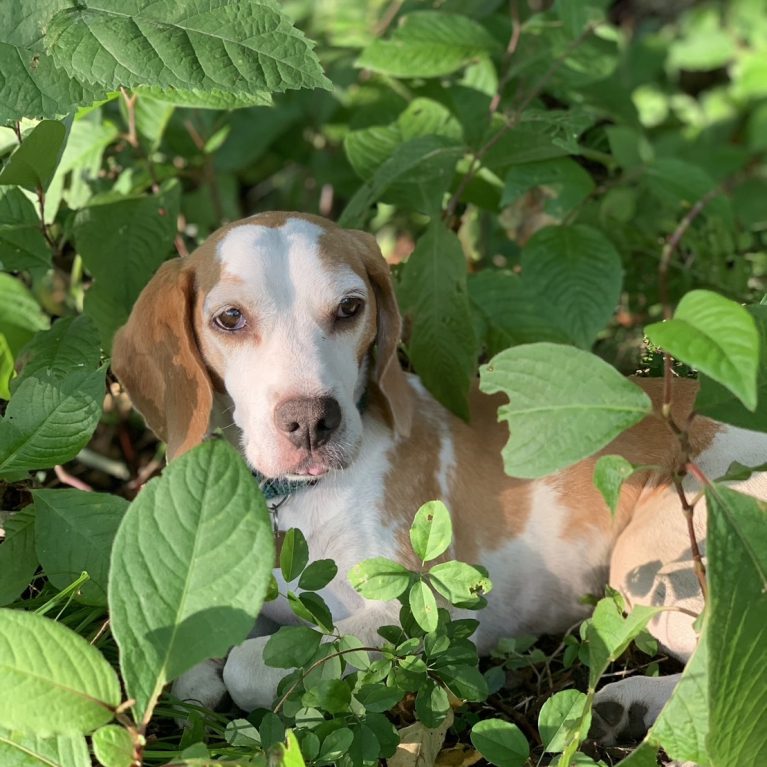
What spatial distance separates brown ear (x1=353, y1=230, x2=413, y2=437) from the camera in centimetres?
301

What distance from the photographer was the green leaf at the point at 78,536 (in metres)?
2.40

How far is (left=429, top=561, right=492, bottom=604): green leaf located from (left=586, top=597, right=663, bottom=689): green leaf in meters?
0.24

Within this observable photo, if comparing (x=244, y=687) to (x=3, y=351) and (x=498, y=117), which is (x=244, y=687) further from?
(x=498, y=117)

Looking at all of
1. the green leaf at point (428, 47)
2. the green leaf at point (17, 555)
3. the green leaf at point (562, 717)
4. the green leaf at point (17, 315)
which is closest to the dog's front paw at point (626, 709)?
the green leaf at point (562, 717)

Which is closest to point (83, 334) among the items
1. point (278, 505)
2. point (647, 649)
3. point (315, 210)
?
point (278, 505)

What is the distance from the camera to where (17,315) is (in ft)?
10.6

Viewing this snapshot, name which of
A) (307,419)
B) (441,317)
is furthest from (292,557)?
(441,317)

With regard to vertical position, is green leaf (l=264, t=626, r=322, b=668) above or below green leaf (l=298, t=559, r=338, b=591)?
below

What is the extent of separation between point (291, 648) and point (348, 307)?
989 millimetres

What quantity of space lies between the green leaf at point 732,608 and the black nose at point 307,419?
1.02 m

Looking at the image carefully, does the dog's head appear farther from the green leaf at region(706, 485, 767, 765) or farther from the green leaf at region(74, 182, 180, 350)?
the green leaf at region(706, 485, 767, 765)

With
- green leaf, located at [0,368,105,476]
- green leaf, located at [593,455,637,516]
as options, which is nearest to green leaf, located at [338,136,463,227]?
green leaf, located at [0,368,105,476]

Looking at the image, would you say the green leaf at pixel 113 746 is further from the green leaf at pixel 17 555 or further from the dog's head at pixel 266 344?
the dog's head at pixel 266 344

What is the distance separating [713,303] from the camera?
6.14 feet
